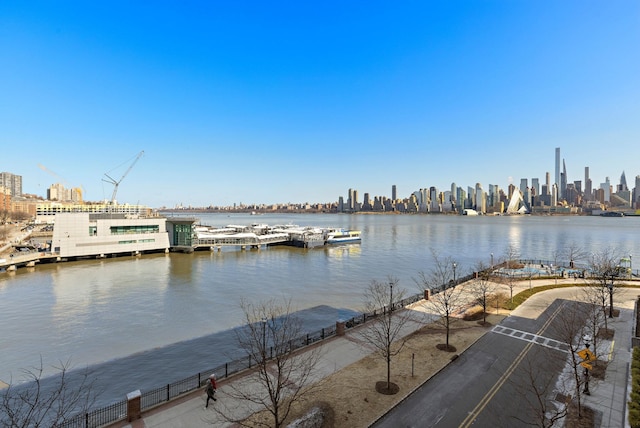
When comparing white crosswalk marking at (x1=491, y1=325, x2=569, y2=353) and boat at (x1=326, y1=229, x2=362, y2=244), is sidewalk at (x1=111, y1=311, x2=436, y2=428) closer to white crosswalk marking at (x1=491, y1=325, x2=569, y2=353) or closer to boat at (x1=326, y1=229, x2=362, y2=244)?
white crosswalk marking at (x1=491, y1=325, x2=569, y2=353)

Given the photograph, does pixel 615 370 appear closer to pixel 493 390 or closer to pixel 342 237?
pixel 493 390

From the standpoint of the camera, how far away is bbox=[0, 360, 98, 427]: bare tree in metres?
17.2

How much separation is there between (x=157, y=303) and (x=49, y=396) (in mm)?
19670

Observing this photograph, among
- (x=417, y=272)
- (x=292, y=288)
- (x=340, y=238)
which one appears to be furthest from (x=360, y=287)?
(x=340, y=238)

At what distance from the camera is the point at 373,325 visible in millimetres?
24234

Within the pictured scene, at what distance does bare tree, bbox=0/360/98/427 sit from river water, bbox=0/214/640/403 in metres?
0.95

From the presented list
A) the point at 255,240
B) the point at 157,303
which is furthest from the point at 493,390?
the point at 255,240

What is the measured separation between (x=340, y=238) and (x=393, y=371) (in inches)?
3486

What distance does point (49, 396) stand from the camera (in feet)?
64.3

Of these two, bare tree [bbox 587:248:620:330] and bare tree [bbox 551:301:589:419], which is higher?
bare tree [bbox 587:248:620:330]

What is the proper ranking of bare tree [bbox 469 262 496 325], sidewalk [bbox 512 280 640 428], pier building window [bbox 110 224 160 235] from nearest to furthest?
sidewalk [bbox 512 280 640 428] → bare tree [bbox 469 262 496 325] → pier building window [bbox 110 224 160 235]

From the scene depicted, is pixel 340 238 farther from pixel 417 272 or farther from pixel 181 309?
pixel 181 309

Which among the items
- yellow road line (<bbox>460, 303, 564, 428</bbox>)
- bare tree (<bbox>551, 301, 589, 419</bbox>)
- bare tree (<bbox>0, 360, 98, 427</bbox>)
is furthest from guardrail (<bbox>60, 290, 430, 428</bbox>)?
bare tree (<bbox>551, 301, 589, 419</bbox>)

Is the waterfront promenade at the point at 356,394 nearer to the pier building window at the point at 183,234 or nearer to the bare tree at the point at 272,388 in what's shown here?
the bare tree at the point at 272,388
